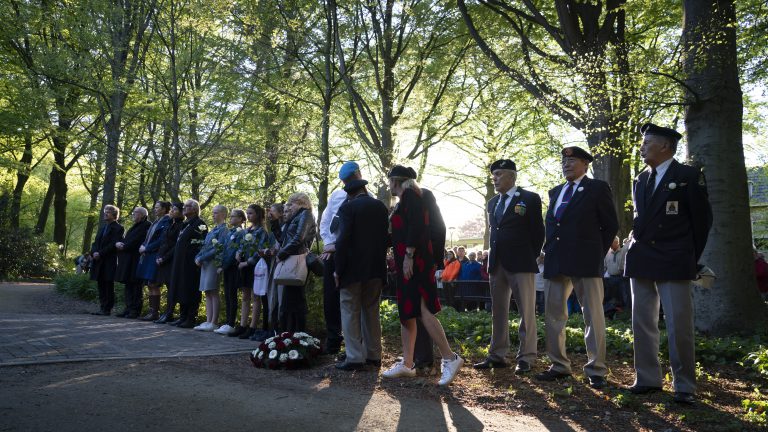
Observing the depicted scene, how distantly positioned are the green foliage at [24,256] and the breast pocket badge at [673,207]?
22.7 m

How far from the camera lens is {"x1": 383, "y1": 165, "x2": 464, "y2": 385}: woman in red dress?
5891 mm

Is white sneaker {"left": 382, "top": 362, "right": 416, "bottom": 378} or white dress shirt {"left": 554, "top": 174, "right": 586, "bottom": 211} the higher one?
white dress shirt {"left": 554, "top": 174, "right": 586, "bottom": 211}

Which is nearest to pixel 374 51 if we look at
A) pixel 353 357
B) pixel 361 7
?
pixel 361 7

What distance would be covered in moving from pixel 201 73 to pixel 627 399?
51.4 ft

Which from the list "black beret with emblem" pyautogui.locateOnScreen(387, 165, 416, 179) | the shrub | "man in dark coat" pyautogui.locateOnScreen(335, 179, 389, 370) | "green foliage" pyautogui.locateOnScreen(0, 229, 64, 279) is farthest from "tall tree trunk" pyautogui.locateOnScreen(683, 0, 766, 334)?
"green foliage" pyautogui.locateOnScreen(0, 229, 64, 279)

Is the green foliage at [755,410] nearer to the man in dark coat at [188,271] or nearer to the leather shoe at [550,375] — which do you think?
the leather shoe at [550,375]

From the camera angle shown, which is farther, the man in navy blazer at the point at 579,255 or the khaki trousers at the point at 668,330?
the man in navy blazer at the point at 579,255

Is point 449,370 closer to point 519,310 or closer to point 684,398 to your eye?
point 519,310

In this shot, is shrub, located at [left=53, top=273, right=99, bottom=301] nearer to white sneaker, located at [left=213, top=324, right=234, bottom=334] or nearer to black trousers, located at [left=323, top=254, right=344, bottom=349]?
white sneaker, located at [left=213, top=324, right=234, bottom=334]

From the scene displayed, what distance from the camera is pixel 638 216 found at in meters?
5.54

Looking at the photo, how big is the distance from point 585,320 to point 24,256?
2282 centimetres

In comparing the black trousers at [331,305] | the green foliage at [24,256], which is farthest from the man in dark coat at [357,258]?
the green foliage at [24,256]

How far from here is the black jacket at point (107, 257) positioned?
11742 millimetres

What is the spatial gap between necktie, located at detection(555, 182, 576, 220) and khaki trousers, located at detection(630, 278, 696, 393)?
98cm
